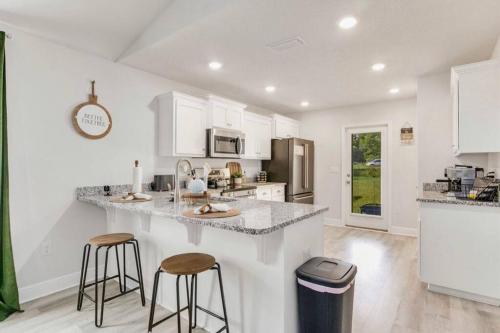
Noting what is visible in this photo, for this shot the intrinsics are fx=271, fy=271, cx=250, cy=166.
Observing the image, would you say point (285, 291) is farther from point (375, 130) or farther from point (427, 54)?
point (375, 130)

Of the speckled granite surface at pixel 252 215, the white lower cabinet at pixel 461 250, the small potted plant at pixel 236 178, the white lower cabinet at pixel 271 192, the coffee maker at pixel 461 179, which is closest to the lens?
the speckled granite surface at pixel 252 215

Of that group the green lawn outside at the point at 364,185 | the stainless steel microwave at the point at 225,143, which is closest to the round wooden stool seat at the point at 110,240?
the stainless steel microwave at the point at 225,143

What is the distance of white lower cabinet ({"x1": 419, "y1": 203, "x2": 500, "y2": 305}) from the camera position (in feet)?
7.83

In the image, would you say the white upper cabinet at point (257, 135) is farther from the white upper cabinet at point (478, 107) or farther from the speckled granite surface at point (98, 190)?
the white upper cabinet at point (478, 107)

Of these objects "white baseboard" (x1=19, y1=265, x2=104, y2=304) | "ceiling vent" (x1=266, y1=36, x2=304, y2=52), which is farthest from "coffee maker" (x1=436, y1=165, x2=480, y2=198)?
"white baseboard" (x1=19, y1=265, x2=104, y2=304)

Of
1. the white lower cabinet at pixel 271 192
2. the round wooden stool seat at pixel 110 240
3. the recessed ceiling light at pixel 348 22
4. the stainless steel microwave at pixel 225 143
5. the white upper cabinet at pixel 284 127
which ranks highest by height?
the recessed ceiling light at pixel 348 22

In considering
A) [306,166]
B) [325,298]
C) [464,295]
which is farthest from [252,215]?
[306,166]

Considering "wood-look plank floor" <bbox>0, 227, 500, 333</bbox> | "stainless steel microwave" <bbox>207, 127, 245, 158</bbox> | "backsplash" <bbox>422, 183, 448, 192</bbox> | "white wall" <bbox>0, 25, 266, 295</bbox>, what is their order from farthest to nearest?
"stainless steel microwave" <bbox>207, 127, 245, 158</bbox>
"backsplash" <bbox>422, 183, 448, 192</bbox>
"white wall" <bbox>0, 25, 266, 295</bbox>
"wood-look plank floor" <bbox>0, 227, 500, 333</bbox>

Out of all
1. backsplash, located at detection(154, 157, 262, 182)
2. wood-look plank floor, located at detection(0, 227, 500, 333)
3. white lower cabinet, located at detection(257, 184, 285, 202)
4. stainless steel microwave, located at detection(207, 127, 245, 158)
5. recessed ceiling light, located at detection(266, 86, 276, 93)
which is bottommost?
wood-look plank floor, located at detection(0, 227, 500, 333)

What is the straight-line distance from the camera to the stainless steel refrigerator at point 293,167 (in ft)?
16.7

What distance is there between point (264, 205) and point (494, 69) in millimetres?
2515

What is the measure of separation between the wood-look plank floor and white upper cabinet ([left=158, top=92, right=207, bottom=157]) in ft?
5.67

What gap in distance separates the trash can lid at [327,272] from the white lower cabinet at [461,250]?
4.74 feet

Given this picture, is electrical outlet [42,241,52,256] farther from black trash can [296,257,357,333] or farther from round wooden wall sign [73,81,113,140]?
black trash can [296,257,357,333]
